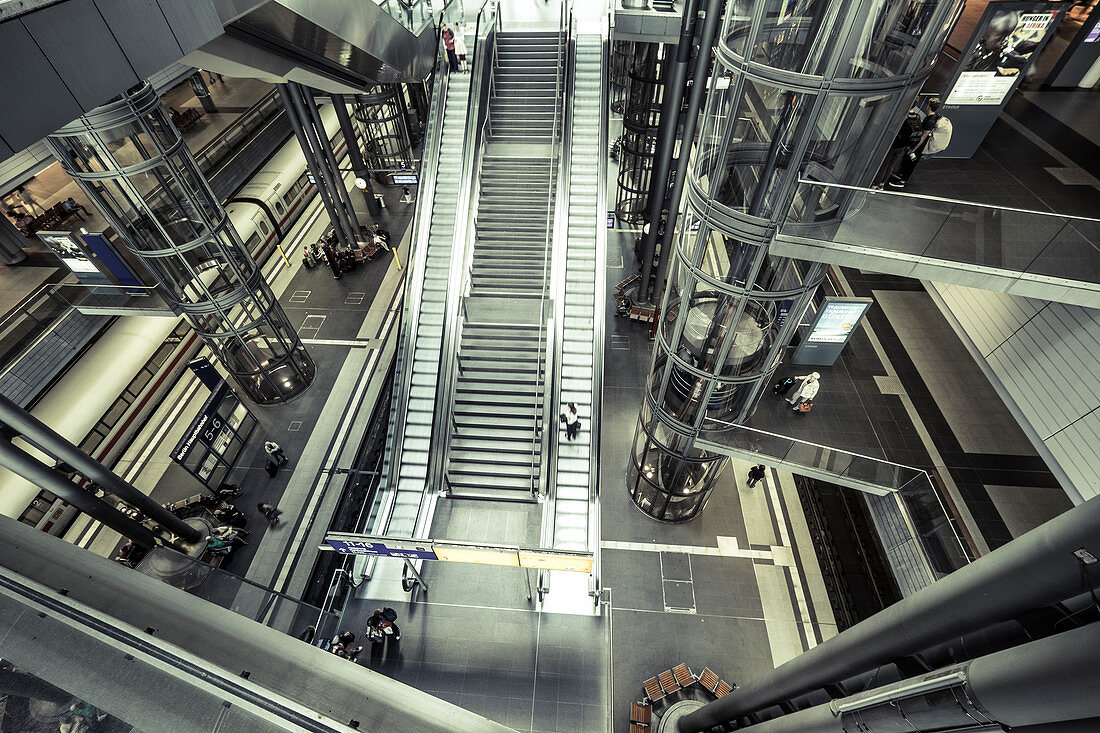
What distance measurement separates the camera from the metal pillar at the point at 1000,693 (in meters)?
2.12

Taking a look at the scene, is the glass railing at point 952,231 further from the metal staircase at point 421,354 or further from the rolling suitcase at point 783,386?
the metal staircase at point 421,354

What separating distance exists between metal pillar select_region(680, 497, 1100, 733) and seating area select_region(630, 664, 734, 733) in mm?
5728

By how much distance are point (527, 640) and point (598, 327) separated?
6.90 metres

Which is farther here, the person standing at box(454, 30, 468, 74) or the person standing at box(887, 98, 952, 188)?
the person standing at box(454, 30, 468, 74)

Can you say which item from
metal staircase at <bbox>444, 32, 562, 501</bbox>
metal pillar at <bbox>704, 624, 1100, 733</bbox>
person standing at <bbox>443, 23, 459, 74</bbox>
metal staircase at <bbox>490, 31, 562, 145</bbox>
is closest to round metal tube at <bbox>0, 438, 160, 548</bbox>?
metal staircase at <bbox>444, 32, 562, 501</bbox>

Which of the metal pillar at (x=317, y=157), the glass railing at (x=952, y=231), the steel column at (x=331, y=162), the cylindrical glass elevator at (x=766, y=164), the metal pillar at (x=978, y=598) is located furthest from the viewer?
the steel column at (x=331, y=162)

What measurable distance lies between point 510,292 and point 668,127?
5.68 meters

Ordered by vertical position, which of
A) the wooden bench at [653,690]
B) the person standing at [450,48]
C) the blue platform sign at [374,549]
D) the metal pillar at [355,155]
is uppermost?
the metal pillar at [355,155]

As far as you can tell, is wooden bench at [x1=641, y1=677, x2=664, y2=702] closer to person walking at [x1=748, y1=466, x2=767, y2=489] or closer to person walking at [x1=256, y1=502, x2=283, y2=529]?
person walking at [x1=748, y1=466, x2=767, y2=489]

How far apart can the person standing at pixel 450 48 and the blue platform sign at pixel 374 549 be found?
13.4 metres

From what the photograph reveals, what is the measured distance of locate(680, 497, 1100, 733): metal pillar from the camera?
2.51 metres

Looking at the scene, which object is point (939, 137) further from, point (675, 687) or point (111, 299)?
point (111, 299)

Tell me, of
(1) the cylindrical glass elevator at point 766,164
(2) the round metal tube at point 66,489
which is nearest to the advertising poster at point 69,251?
(2) the round metal tube at point 66,489

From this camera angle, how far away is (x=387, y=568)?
1084 cm
